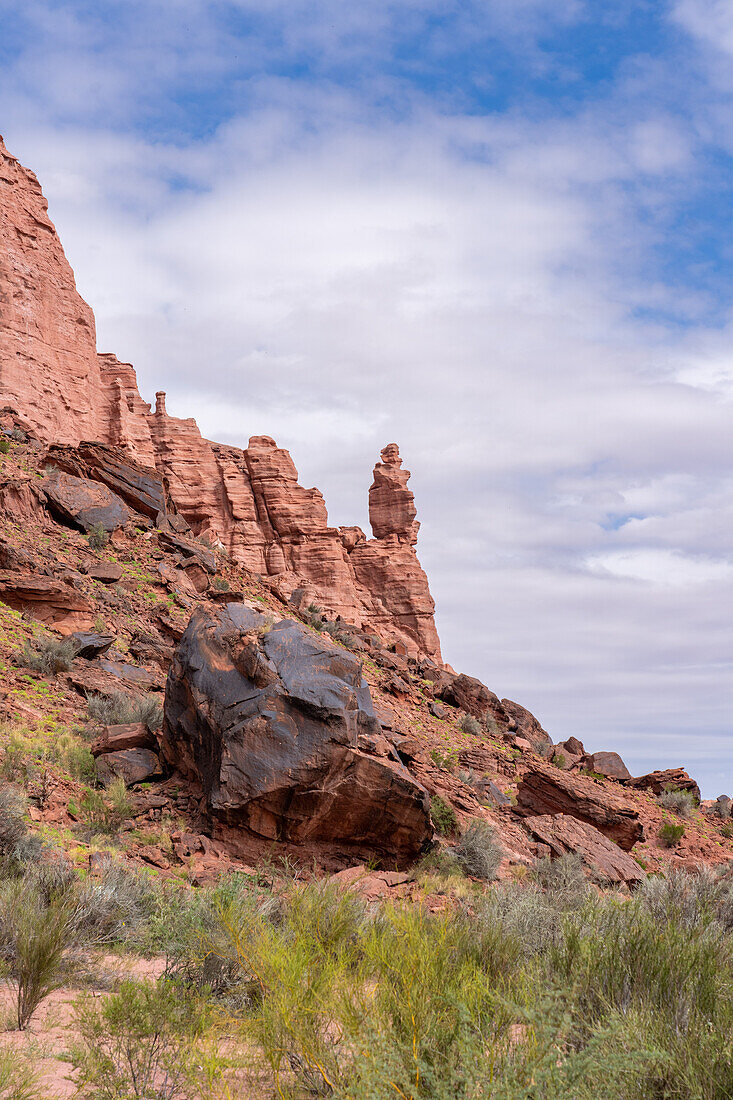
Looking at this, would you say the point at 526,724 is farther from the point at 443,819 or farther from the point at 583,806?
the point at 443,819

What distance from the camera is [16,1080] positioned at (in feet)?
13.3

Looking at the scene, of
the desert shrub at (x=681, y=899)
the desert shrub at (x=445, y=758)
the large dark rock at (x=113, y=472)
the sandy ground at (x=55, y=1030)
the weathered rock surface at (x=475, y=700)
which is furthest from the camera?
the weathered rock surface at (x=475, y=700)

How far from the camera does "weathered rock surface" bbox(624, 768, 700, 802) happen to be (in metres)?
26.4

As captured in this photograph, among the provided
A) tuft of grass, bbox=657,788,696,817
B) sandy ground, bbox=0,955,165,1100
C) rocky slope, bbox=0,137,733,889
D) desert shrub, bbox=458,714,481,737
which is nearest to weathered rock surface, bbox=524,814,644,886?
rocky slope, bbox=0,137,733,889

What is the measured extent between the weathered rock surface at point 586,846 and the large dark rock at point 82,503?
18586 mm

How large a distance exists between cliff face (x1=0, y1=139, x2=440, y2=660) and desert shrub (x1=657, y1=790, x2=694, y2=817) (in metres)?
29.4

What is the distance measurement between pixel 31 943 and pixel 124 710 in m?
10.7

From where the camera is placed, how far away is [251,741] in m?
11.6

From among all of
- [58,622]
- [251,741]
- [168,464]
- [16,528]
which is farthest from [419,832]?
[168,464]

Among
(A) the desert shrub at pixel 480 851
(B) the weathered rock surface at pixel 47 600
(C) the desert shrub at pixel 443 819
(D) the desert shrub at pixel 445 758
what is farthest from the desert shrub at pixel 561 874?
(B) the weathered rock surface at pixel 47 600

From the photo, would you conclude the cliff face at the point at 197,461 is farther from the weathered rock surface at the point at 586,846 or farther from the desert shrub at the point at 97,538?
the weathered rock surface at the point at 586,846

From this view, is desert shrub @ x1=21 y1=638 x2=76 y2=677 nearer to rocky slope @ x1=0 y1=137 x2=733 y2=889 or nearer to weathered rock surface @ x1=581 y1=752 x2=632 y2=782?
rocky slope @ x1=0 y1=137 x2=733 y2=889

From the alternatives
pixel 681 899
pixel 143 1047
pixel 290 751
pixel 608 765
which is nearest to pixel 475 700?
pixel 608 765

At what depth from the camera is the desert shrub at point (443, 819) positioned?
13836 mm
